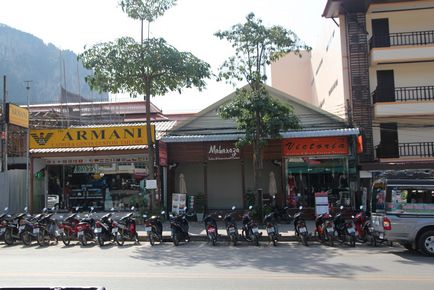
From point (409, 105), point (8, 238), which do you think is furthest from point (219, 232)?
point (409, 105)

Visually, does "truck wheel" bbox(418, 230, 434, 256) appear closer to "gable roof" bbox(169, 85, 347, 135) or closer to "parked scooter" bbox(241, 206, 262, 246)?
"parked scooter" bbox(241, 206, 262, 246)

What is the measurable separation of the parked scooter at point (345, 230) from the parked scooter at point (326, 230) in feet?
0.63

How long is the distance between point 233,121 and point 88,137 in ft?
24.1

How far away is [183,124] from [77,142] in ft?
17.8

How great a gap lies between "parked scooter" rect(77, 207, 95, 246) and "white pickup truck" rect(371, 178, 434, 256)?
30.6ft

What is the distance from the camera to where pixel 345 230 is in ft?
49.9

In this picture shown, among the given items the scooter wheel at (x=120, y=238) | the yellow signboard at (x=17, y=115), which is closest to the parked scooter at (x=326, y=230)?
the scooter wheel at (x=120, y=238)

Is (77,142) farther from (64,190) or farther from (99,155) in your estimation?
(64,190)

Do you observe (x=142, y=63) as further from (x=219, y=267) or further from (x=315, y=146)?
(x=219, y=267)

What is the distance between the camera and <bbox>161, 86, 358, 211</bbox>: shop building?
22703 millimetres

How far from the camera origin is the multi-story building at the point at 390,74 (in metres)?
23.5

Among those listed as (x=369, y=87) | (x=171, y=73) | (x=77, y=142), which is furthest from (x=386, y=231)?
(x=77, y=142)

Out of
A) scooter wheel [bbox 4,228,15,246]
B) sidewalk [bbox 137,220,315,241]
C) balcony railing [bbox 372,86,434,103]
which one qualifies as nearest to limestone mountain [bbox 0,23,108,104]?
balcony railing [bbox 372,86,434,103]

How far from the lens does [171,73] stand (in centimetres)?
2039
